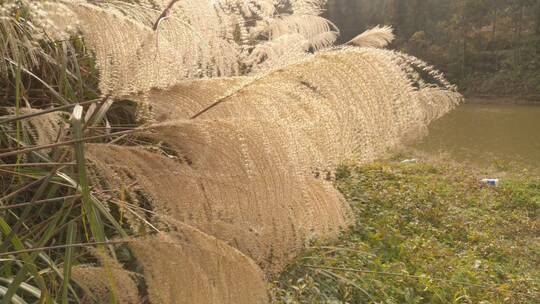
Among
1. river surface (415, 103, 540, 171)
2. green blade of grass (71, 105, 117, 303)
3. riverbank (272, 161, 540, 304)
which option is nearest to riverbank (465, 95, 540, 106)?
river surface (415, 103, 540, 171)

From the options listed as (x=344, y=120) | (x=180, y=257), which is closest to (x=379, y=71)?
(x=344, y=120)

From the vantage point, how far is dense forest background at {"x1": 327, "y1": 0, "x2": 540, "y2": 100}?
36.7 m

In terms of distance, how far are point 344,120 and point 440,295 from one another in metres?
3.29

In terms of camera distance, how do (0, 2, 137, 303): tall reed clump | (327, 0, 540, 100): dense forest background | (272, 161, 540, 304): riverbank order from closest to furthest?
(0, 2, 137, 303): tall reed clump
(272, 161, 540, 304): riverbank
(327, 0, 540, 100): dense forest background

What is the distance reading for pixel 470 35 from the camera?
41.9 metres

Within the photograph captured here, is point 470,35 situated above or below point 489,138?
above

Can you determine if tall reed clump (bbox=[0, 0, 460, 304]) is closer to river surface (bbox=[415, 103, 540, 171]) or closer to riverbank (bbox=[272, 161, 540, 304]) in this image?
riverbank (bbox=[272, 161, 540, 304])

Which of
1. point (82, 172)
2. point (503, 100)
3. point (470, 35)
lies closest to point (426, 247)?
point (82, 172)

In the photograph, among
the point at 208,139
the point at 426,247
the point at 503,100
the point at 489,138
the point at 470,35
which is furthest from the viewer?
the point at 470,35

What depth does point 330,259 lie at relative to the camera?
3.99 m

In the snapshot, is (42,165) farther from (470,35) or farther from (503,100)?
(470,35)

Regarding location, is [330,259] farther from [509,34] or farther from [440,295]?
[509,34]

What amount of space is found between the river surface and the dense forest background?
955cm

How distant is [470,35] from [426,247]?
40.5m
